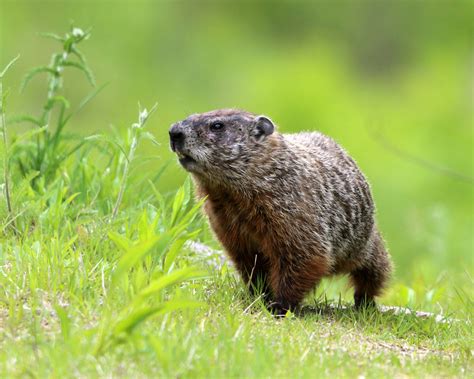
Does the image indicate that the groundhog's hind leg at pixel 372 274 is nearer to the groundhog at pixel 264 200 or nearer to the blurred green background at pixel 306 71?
the groundhog at pixel 264 200

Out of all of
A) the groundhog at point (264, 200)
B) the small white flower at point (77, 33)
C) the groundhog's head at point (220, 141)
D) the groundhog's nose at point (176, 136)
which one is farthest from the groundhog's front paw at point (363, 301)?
the small white flower at point (77, 33)

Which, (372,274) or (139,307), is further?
(372,274)

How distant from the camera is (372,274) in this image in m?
6.62

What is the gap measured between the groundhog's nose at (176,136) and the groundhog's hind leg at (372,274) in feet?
5.38

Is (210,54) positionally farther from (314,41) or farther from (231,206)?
(231,206)

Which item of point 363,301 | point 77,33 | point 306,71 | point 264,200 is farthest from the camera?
point 306,71

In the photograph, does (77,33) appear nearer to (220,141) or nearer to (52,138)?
(52,138)

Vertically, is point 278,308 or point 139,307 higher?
point 139,307

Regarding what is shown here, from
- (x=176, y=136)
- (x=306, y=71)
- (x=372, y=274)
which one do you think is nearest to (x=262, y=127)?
(x=176, y=136)

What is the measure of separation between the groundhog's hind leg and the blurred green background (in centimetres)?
582

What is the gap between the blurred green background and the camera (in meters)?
17.7

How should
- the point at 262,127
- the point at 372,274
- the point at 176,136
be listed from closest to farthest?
the point at 176,136, the point at 262,127, the point at 372,274

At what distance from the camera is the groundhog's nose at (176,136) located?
554 cm

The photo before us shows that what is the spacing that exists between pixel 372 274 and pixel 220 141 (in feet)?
5.14
